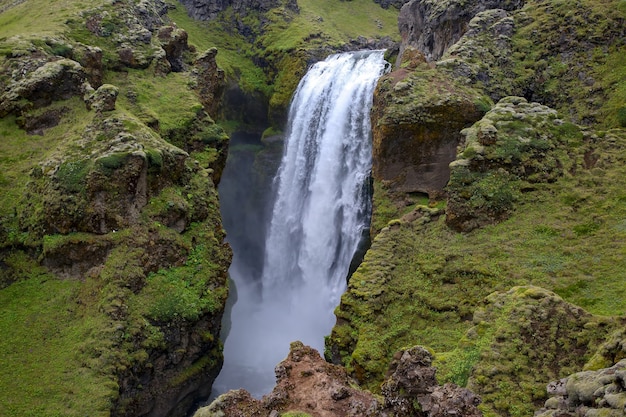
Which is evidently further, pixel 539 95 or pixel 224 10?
pixel 224 10

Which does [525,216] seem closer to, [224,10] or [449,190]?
[449,190]

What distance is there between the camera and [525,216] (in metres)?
16.7

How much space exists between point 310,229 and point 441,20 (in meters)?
16.3

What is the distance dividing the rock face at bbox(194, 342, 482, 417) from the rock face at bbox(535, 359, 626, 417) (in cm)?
138

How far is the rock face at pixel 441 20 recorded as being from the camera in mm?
29266

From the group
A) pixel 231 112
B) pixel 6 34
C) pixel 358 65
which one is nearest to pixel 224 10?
pixel 231 112

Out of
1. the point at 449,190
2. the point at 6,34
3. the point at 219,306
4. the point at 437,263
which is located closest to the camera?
the point at 437,263

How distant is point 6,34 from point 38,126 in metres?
8.52

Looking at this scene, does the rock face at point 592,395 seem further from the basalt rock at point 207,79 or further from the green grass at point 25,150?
the basalt rock at point 207,79

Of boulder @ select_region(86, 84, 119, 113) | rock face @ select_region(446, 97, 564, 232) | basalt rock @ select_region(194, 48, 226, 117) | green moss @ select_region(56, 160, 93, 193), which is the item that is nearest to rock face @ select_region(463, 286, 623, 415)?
rock face @ select_region(446, 97, 564, 232)

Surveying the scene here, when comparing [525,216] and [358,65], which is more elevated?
[358,65]

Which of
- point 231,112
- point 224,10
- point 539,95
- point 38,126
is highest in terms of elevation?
point 224,10

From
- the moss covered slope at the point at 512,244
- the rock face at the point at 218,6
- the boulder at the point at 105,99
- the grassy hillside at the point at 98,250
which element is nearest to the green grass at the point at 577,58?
the moss covered slope at the point at 512,244

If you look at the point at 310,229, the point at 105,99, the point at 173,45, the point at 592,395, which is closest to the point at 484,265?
the point at 592,395
